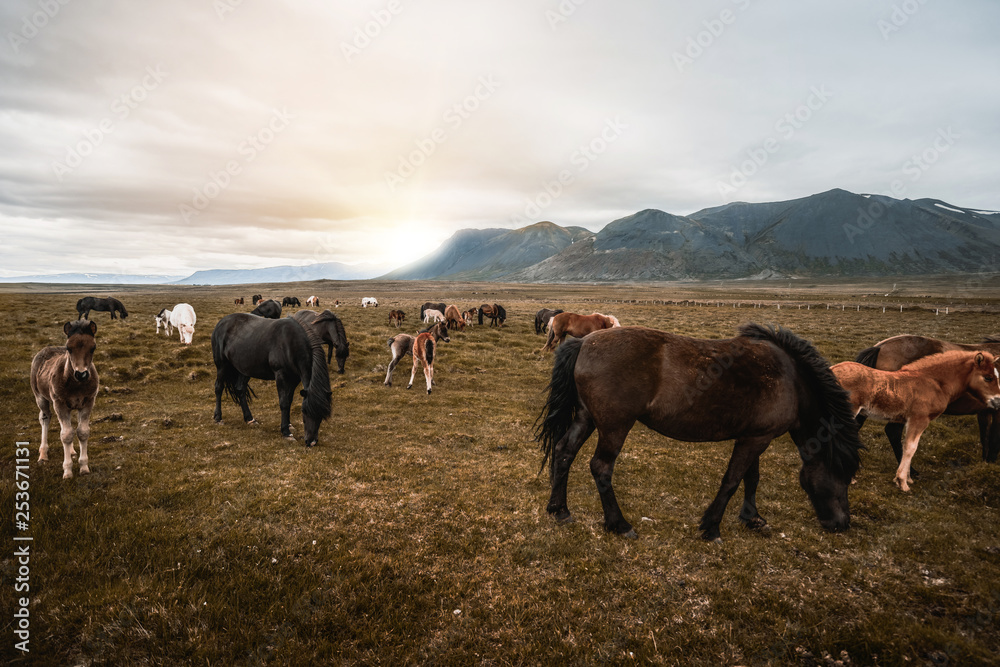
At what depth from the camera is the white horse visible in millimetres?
19453

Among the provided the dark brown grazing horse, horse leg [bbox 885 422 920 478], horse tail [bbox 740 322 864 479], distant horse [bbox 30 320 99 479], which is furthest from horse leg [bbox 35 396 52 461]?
horse leg [bbox 885 422 920 478]

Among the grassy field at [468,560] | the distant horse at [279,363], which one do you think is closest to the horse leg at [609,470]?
the grassy field at [468,560]

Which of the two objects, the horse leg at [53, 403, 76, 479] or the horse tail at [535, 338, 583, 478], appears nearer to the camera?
the horse tail at [535, 338, 583, 478]

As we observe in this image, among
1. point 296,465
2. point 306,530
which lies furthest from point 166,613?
point 296,465

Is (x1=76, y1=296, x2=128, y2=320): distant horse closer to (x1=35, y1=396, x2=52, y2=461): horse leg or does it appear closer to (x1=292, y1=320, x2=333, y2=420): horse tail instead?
(x1=35, y1=396, x2=52, y2=461): horse leg

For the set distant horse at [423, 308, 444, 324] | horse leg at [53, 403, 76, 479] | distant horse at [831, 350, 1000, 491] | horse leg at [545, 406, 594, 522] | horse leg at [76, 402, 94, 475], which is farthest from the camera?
distant horse at [423, 308, 444, 324]

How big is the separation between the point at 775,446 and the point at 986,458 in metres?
3.63

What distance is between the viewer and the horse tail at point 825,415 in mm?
5828

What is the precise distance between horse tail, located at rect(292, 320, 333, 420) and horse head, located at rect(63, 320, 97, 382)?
355 centimetres

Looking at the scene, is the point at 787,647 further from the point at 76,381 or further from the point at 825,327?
the point at 825,327

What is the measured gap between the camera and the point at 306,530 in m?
5.61

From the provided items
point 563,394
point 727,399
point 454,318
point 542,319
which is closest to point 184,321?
point 454,318

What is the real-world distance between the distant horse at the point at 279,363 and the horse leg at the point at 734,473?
26.0ft

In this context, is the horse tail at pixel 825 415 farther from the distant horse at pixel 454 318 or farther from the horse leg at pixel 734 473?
the distant horse at pixel 454 318
